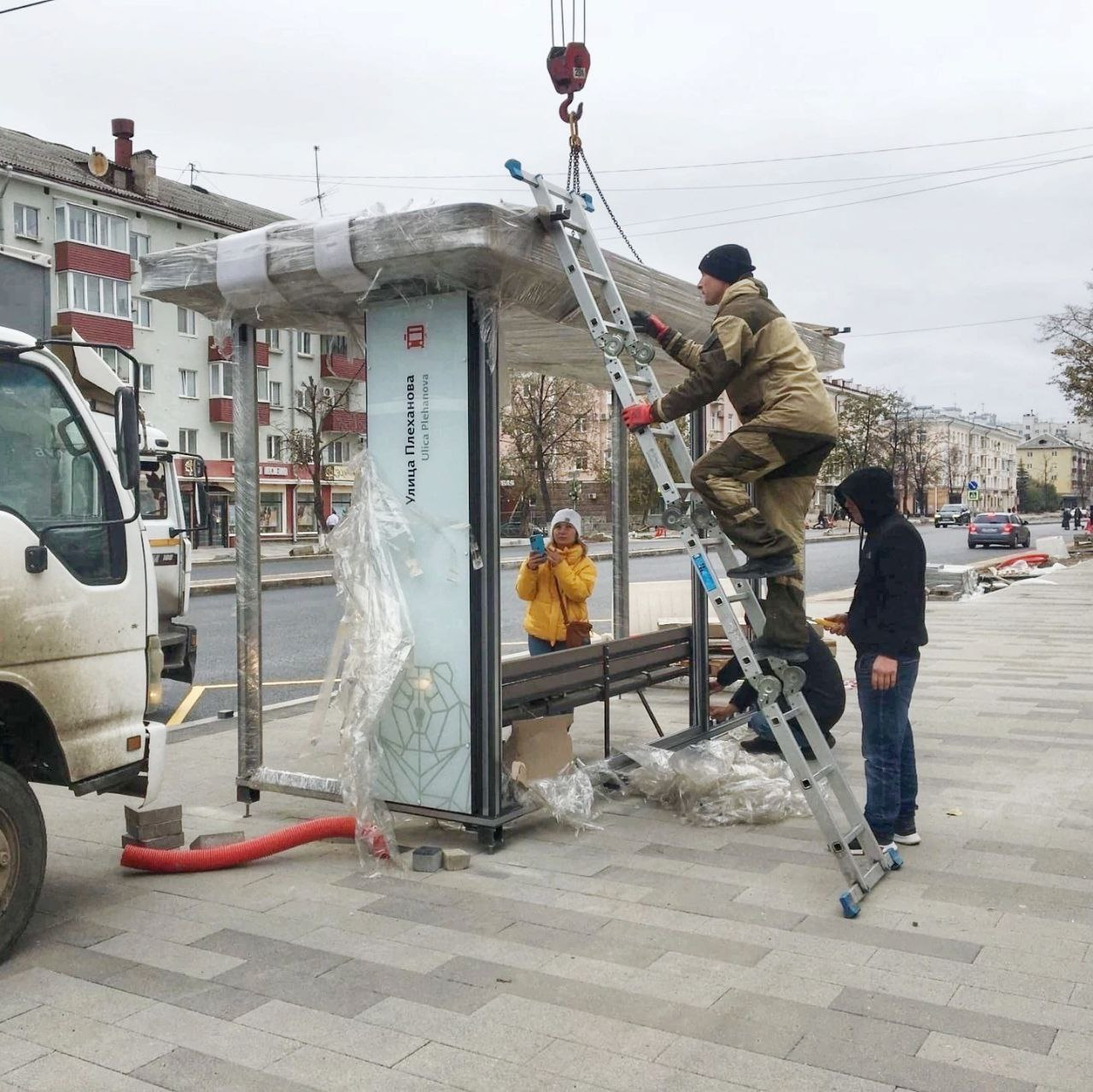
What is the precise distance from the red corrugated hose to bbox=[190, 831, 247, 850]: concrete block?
0.08 m

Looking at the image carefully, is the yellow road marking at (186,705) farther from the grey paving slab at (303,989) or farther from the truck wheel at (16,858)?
the grey paving slab at (303,989)

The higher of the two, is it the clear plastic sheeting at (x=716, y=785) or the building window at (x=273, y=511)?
the building window at (x=273, y=511)

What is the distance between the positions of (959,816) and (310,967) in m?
3.59

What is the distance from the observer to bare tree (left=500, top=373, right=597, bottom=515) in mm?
31703

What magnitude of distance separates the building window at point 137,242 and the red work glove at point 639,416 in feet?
145

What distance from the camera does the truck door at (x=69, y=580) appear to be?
4.14 metres

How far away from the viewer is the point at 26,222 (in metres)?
41.1

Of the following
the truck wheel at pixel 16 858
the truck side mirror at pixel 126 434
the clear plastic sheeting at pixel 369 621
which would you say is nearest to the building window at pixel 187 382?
the clear plastic sheeting at pixel 369 621

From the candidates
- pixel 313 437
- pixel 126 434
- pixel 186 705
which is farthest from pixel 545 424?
pixel 126 434

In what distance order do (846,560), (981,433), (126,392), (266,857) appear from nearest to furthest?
(126,392) < (266,857) < (846,560) < (981,433)

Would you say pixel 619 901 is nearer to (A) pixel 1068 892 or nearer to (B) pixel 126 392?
(A) pixel 1068 892

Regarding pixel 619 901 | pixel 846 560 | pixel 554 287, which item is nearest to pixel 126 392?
pixel 554 287

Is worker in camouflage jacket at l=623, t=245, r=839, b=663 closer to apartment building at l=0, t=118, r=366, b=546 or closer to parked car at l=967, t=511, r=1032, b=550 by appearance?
A: apartment building at l=0, t=118, r=366, b=546

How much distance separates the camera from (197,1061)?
329cm
